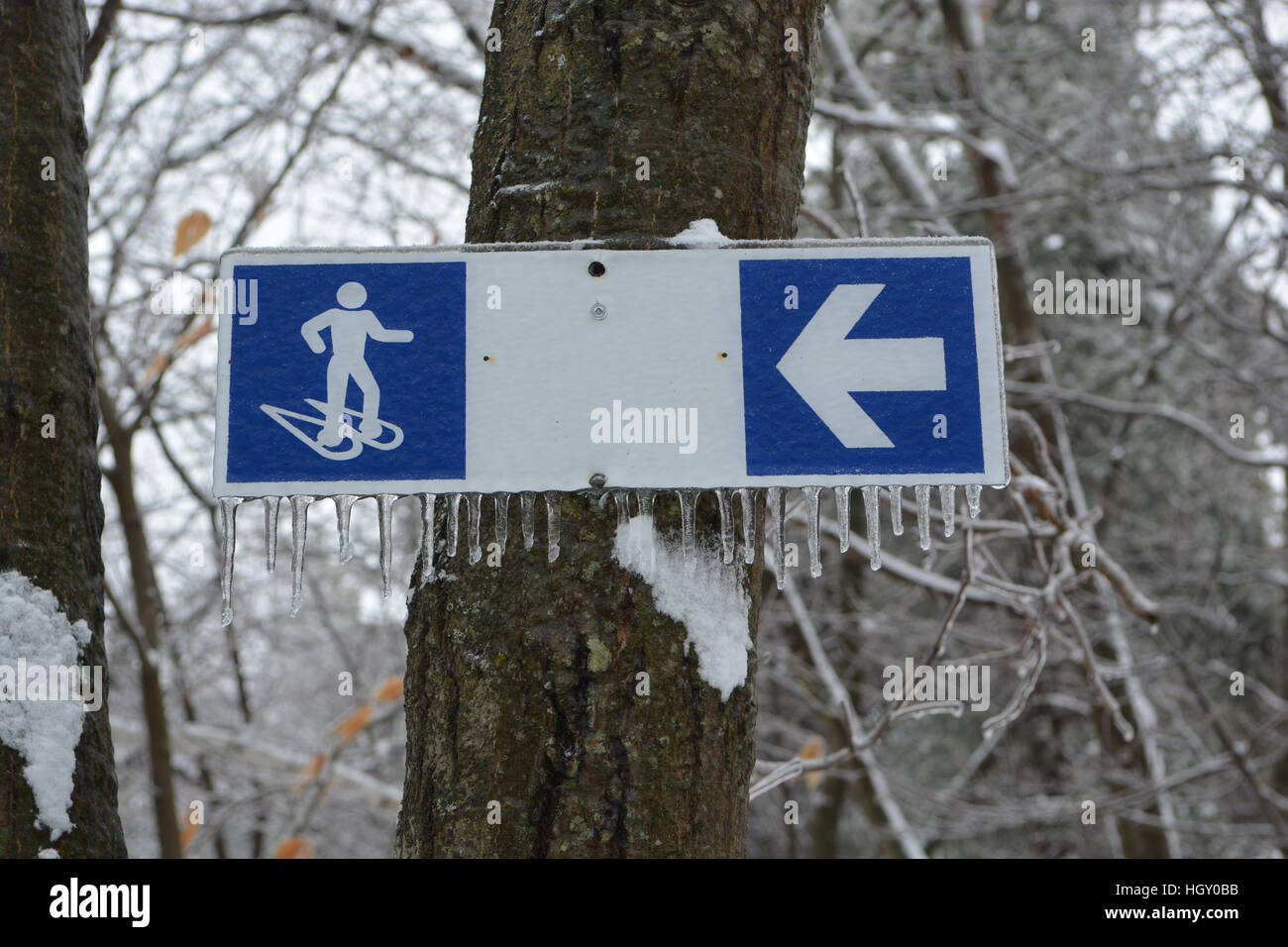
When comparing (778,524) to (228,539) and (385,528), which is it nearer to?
(385,528)

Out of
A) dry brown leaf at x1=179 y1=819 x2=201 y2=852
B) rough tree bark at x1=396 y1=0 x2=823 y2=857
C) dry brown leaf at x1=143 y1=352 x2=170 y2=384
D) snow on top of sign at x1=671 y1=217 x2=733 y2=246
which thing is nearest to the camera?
rough tree bark at x1=396 y1=0 x2=823 y2=857

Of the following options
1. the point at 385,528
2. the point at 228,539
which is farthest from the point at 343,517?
the point at 228,539

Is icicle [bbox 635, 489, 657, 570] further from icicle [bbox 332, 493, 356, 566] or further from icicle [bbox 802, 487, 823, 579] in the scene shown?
icicle [bbox 332, 493, 356, 566]

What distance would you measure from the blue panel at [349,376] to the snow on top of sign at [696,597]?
8.1 inches

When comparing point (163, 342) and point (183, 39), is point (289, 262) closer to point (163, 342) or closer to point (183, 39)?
point (163, 342)

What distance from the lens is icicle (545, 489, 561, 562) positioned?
1.25 m

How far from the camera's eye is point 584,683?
3.97 feet

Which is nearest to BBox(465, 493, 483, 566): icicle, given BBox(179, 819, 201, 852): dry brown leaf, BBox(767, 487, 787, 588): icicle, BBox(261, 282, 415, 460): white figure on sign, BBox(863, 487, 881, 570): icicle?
BBox(261, 282, 415, 460): white figure on sign

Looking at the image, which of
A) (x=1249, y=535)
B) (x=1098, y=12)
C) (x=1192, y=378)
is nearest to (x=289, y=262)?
(x=1192, y=378)

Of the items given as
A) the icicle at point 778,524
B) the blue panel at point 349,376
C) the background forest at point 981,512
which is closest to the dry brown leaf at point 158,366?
the background forest at point 981,512

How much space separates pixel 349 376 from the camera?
1.26m

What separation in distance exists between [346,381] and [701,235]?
0.43 metres

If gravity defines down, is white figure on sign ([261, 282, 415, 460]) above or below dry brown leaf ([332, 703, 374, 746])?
above

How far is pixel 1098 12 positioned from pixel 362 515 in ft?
24.5
